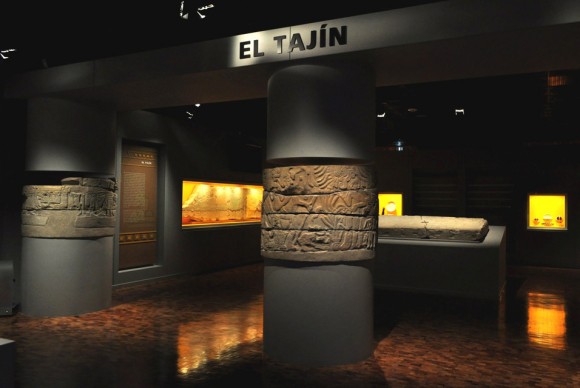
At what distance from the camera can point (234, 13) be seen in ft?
19.5

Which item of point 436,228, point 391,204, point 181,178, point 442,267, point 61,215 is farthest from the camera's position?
point 391,204

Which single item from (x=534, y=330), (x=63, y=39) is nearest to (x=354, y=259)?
(x=534, y=330)

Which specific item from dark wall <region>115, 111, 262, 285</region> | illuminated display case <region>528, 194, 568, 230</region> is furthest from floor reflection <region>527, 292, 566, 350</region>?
dark wall <region>115, 111, 262, 285</region>

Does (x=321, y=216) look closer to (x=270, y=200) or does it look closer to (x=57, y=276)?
(x=270, y=200)

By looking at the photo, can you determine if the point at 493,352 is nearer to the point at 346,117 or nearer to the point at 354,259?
the point at 354,259

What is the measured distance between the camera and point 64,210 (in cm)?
680

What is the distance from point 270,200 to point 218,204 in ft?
22.9

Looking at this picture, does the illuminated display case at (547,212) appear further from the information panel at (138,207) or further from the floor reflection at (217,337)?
the information panel at (138,207)

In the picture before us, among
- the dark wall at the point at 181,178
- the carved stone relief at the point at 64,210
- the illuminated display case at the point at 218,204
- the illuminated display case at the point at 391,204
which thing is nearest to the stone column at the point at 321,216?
the carved stone relief at the point at 64,210

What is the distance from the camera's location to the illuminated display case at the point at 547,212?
12422mm

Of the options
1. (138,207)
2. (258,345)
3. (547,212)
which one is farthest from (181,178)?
(547,212)

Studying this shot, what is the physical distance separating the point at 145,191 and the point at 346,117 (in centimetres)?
609

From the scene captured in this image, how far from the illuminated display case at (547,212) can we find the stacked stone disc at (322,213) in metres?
9.36

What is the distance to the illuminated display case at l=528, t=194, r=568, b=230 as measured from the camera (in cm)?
1242
